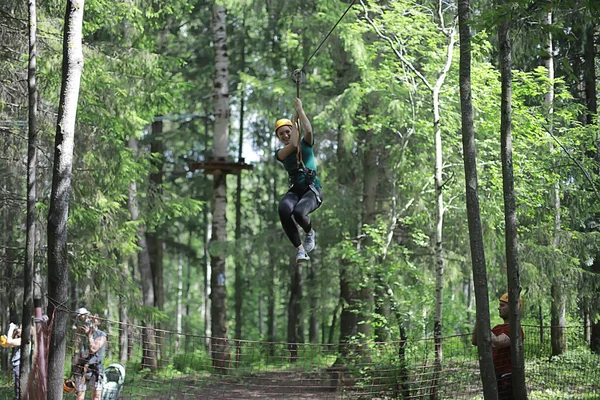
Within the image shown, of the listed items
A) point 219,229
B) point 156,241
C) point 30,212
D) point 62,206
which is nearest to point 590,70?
point 219,229

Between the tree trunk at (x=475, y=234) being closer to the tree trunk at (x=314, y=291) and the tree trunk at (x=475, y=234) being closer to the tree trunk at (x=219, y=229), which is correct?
the tree trunk at (x=219, y=229)

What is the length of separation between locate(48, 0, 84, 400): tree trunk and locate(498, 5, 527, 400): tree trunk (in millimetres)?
4097

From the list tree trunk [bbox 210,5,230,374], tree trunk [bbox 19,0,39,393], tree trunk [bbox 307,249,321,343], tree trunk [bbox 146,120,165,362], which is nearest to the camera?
tree trunk [bbox 19,0,39,393]

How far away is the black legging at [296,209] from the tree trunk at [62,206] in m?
1.95

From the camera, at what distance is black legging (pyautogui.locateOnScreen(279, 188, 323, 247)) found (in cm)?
652

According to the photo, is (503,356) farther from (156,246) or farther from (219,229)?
(156,246)

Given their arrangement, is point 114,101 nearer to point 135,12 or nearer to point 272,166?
point 135,12

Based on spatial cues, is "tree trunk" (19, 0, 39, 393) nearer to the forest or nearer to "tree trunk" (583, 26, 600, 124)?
the forest

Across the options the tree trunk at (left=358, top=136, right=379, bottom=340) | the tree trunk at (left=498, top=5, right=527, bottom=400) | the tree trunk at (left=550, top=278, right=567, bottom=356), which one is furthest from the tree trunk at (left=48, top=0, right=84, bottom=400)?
the tree trunk at (left=550, top=278, right=567, bottom=356)

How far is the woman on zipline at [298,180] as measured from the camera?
6535mm

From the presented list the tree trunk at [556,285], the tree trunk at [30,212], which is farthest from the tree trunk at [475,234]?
the tree trunk at [30,212]

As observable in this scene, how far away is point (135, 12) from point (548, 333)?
382 inches

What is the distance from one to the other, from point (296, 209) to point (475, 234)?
5.69 ft

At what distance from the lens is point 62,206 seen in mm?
6285
